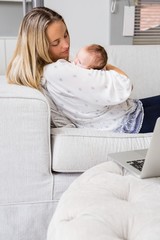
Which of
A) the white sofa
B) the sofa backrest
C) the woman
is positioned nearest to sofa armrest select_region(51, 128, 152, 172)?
the white sofa

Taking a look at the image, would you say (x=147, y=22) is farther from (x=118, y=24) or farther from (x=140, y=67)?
(x=140, y=67)

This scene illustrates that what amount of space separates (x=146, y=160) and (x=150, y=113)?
0.69 meters

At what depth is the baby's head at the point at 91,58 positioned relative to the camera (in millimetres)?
1402

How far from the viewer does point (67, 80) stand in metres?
1.31

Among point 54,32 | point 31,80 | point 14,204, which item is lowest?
point 14,204

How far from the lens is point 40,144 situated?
4.05ft

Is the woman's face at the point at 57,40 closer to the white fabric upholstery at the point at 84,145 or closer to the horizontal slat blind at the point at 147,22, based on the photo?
the white fabric upholstery at the point at 84,145

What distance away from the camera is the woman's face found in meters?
1.40

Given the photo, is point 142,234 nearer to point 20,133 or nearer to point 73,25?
point 20,133

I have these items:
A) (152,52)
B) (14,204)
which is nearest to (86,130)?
(14,204)

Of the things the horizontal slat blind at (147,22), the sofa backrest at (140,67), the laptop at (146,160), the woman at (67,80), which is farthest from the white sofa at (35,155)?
the horizontal slat blind at (147,22)

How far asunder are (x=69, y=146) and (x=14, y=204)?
284 millimetres

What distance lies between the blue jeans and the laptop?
1.27 feet

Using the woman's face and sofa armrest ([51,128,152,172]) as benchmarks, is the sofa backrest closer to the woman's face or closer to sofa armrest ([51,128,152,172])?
the woman's face
